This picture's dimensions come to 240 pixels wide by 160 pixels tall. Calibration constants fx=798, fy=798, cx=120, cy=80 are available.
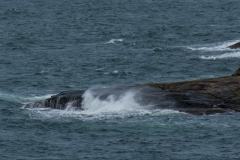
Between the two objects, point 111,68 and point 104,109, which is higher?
point 111,68

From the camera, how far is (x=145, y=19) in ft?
496

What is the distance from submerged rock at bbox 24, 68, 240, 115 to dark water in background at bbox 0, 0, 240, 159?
1.14 m

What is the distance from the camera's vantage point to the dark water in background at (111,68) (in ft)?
217

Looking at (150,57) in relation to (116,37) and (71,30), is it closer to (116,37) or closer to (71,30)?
(116,37)

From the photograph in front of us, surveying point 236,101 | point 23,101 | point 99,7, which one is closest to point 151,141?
point 236,101

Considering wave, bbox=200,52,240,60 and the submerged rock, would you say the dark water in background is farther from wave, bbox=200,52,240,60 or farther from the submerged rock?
the submerged rock

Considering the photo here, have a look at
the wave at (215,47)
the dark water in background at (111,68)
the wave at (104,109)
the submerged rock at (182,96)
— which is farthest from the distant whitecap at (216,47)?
the wave at (104,109)

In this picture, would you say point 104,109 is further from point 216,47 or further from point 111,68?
point 216,47

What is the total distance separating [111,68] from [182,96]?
28745 mm

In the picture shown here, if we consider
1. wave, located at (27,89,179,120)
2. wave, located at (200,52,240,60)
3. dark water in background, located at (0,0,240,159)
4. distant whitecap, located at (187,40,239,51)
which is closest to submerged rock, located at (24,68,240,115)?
wave, located at (27,89,179,120)

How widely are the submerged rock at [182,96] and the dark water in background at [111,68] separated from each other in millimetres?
1138

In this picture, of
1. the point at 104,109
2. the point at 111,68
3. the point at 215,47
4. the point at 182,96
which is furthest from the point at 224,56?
the point at 104,109

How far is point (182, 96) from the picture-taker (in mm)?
73938

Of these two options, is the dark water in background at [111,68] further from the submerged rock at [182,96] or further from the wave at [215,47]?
the submerged rock at [182,96]
